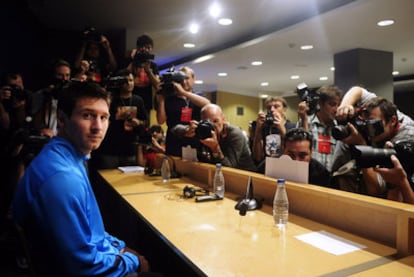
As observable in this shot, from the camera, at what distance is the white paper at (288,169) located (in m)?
1.53

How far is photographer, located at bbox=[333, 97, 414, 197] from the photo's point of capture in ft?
5.01

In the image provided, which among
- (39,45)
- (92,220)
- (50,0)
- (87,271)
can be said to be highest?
(50,0)

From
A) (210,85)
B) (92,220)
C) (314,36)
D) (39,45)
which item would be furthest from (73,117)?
(210,85)

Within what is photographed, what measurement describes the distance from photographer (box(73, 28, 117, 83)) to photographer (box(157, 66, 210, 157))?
74 cm

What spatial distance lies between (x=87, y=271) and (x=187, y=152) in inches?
65.2

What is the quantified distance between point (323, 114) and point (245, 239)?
4.45ft

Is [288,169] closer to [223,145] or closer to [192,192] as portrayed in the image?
[192,192]

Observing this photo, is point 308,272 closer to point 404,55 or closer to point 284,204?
point 284,204

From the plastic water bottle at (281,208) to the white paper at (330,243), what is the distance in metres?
0.15

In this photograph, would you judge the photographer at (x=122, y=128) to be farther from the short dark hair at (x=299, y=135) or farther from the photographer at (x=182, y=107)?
the short dark hair at (x=299, y=135)

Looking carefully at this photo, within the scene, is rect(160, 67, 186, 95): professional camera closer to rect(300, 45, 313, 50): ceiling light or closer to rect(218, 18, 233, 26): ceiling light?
rect(218, 18, 233, 26): ceiling light

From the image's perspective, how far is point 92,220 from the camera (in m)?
1.19

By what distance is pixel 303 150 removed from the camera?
180 centimetres

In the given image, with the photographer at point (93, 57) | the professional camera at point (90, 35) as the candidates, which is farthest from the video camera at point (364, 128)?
the professional camera at point (90, 35)
